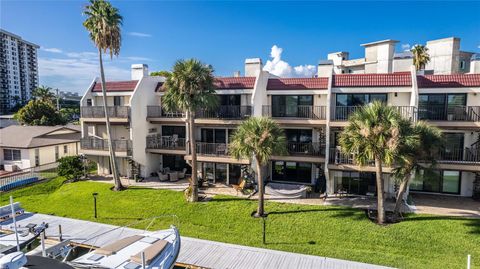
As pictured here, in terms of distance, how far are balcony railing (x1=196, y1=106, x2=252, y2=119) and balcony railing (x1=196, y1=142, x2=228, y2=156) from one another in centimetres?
213

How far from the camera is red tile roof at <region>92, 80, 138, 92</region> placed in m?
25.5

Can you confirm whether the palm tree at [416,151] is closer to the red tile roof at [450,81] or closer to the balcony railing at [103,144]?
the red tile roof at [450,81]

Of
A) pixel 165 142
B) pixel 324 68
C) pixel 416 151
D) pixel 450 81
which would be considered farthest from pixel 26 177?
pixel 450 81

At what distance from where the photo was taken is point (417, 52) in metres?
35.4

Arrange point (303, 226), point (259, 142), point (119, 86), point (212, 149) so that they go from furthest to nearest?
point (119, 86), point (212, 149), point (259, 142), point (303, 226)

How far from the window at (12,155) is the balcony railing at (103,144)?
10.9m

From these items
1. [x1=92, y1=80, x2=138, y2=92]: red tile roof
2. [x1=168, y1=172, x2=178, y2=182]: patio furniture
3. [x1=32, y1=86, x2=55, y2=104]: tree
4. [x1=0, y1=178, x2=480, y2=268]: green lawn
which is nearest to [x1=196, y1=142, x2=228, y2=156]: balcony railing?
[x1=168, y1=172, x2=178, y2=182]: patio furniture

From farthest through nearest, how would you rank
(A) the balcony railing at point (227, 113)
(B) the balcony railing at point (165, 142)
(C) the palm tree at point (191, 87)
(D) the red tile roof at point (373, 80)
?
(B) the balcony railing at point (165, 142) < (A) the balcony railing at point (227, 113) < (D) the red tile roof at point (373, 80) < (C) the palm tree at point (191, 87)

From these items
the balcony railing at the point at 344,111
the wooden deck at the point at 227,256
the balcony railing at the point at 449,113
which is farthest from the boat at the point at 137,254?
the balcony railing at the point at 449,113

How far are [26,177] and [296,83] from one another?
2468 cm

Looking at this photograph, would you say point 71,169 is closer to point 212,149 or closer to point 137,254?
point 212,149

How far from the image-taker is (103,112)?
25.0 meters

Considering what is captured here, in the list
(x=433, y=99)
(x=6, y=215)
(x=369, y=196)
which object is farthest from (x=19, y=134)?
(x=433, y=99)

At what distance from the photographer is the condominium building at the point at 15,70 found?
11712 cm
